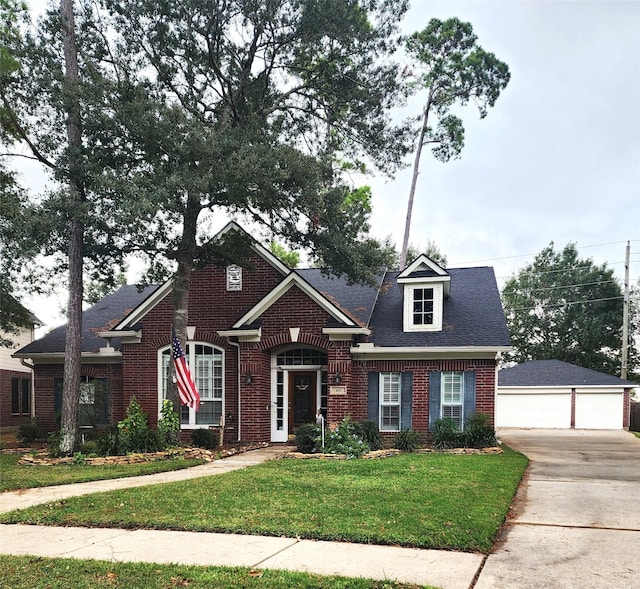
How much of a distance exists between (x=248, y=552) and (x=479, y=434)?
1075 centimetres

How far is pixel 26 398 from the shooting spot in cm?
3036

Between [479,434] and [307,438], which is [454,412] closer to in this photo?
[479,434]

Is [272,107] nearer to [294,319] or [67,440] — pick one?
[294,319]

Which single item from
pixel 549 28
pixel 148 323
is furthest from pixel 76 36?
pixel 549 28

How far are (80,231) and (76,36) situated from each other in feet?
15.6

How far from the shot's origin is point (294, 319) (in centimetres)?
1669

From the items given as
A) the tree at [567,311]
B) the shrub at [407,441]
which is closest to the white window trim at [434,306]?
the shrub at [407,441]

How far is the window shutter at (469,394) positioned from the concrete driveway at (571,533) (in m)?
3.00

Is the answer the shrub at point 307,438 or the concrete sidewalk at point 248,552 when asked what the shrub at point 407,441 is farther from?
the concrete sidewalk at point 248,552

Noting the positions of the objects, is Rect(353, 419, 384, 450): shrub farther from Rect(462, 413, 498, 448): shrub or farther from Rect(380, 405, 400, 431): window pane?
Rect(462, 413, 498, 448): shrub

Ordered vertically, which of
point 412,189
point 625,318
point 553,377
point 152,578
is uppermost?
point 412,189

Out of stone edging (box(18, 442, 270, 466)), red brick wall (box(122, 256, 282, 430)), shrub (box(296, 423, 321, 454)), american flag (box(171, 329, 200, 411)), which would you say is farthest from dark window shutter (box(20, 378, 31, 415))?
shrub (box(296, 423, 321, 454))

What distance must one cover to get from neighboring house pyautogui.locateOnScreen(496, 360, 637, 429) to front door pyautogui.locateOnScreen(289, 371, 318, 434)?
50.8 ft

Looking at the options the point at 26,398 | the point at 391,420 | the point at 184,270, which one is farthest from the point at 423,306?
the point at 26,398
